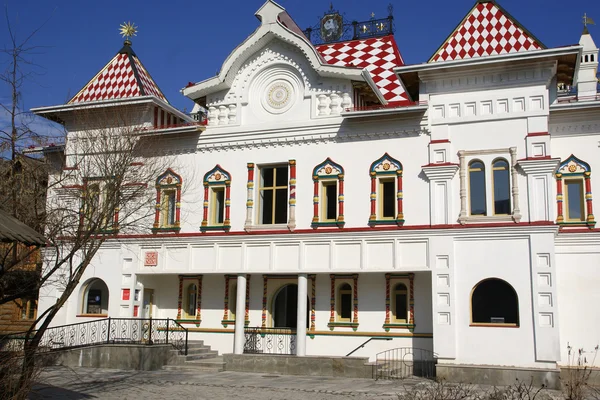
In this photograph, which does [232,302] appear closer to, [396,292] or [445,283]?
[396,292]

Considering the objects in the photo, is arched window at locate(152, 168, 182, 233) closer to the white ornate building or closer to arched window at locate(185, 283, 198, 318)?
the white ornate building

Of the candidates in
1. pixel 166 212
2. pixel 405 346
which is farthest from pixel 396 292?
pixel 166 212

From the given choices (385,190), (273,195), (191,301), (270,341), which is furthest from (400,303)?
(191,301)

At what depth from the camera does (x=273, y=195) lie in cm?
2223

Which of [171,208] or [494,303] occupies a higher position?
[171,208]

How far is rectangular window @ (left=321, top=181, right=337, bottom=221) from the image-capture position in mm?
21375

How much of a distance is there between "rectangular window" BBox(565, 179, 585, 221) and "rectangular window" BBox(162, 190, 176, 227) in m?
12.8

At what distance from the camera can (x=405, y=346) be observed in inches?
782

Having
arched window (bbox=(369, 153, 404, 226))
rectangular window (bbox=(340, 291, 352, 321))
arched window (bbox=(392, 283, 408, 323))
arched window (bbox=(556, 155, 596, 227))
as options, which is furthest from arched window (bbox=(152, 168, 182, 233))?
Result: arched window (bbox=(556, 155, 596, 227))

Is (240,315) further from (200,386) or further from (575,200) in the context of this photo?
(575,200)

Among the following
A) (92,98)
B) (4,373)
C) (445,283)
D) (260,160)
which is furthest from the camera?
(92,98)

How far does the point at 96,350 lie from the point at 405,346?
938 cm

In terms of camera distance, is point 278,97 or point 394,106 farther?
point 278,97

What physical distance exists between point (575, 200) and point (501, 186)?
2591mm
